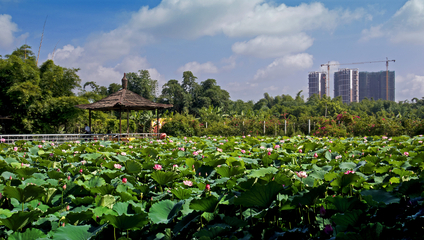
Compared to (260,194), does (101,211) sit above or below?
below

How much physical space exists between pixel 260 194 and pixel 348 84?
83490mm

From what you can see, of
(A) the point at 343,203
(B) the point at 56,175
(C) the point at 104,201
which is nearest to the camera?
(A) the point at 343,203

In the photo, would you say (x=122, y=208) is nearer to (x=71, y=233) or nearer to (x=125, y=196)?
(x=125, y=196)

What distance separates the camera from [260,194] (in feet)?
3.96

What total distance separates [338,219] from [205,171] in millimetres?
1175

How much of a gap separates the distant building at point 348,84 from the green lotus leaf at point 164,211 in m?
80.8

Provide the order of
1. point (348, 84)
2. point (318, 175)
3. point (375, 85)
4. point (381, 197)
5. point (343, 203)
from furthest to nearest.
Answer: point (375, 85)
point (348, 84)
point (318, 175)
point (381, 197)
point (343, 203)

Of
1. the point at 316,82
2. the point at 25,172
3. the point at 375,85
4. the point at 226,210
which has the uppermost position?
the point at 316,82

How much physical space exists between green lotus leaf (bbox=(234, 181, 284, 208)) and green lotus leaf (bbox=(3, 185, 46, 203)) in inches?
43.3

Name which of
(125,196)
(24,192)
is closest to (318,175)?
(125,196)

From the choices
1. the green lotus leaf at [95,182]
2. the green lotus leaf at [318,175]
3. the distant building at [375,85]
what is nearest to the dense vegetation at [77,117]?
the green lotus leaf at [318,175]

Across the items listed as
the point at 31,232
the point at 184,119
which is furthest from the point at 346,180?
the point at 184,119

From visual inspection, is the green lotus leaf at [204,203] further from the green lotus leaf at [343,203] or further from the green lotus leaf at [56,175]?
the green lotus leaf at [56,175]

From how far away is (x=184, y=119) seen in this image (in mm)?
21062
